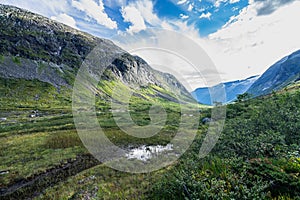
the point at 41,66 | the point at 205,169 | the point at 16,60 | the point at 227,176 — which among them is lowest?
the point at 205,169

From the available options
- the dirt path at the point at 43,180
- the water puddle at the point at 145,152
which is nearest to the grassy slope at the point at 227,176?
the dirt path at the point at 43,180

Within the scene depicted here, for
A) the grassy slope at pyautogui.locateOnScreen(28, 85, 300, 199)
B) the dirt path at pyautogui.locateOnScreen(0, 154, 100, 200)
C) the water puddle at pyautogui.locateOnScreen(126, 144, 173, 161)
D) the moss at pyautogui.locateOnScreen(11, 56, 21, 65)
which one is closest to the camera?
the grassy slope at pyautogui.locateOnScreen(28, 85, 300, 199)

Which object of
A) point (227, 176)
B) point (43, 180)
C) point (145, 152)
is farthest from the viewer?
point (145, 152)

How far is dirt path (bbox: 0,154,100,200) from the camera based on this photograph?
14.1 meters

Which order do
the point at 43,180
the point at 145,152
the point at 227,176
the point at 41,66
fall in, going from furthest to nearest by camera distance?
the point at 41,66
the point at 145,152
the point at 43,180
the point at 227,176

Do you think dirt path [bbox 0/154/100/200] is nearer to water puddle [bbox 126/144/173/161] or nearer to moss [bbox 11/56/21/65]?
water puddle [bbox 126/144/173/161]

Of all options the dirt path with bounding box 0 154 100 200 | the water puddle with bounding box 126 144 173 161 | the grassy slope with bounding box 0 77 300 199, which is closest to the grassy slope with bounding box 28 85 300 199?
the grassy slope with bounding box 0 77 300 199

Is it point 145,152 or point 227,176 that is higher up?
point 227,176

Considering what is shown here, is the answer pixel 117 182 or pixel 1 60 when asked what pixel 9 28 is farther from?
pixel 117 182

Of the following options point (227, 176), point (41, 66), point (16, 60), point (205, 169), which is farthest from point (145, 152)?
point (41, 66)

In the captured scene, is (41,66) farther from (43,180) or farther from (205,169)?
(205,169)

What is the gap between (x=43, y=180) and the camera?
645 inches

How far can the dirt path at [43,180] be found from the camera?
554 inches

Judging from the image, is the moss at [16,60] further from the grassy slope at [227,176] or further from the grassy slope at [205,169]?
the grassy slope at [227,176]
